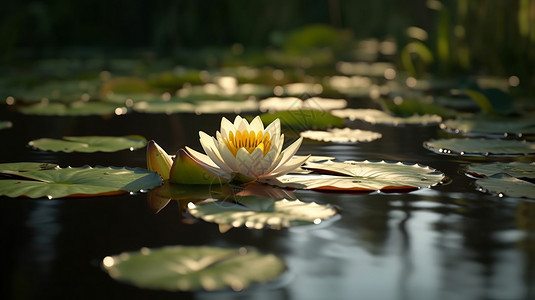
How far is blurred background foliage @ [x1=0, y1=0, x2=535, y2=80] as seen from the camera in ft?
16.4

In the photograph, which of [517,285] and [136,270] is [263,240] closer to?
[136,270]

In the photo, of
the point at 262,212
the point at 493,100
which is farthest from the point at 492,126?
the point at 262,212

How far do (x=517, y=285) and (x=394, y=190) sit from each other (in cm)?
63

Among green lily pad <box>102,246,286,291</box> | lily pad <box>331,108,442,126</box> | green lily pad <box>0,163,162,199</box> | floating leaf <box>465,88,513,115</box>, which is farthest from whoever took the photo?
floating leaf <box>465,88,513,115</box>

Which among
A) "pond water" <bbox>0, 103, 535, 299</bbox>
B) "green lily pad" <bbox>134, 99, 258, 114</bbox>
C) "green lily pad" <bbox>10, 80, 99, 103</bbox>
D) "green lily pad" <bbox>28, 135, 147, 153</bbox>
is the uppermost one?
"green lily pad" <bbox>10, 80, 99, 103</bbox>

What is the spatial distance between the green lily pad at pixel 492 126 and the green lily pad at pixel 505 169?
0.74 metres

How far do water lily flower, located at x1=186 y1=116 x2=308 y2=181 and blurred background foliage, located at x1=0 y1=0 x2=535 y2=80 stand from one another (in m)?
3.21

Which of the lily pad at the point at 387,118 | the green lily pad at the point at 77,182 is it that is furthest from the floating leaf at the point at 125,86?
the green lily pad at the point at 77,182

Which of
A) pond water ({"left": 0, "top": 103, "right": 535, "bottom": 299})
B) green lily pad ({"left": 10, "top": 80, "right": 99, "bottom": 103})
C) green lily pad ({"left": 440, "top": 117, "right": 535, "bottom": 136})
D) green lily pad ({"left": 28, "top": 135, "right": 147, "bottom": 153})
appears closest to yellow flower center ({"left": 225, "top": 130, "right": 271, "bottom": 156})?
pond water ({"left": 0, "top": 103, "right": 535, "bottom": 299})

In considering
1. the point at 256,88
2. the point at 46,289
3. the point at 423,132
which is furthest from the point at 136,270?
the point at 256,88

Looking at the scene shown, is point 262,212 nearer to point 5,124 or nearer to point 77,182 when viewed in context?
point 77,182

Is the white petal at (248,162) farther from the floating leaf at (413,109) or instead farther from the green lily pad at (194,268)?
the floating leaf at (413,109)

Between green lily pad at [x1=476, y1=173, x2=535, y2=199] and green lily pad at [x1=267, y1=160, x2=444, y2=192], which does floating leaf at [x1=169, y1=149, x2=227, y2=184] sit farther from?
green lily pad at [x1=476, y1=173, x2=535, y2=199]

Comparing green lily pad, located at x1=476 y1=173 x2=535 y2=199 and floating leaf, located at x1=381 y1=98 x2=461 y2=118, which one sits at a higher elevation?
floating leaf, located at x1=381 y1=98 x2=461 y2=118
